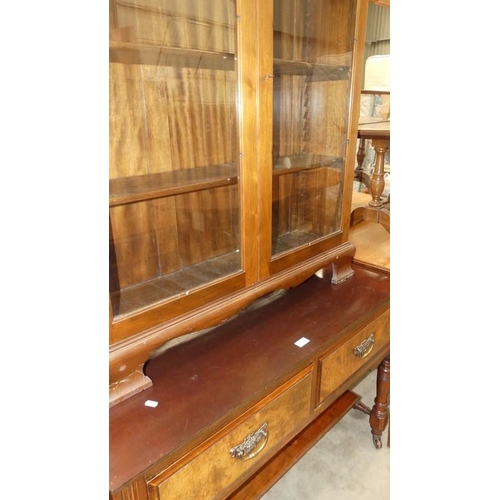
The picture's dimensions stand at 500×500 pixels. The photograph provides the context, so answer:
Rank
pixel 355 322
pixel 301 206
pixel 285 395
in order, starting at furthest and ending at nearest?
1. pixel 301 206
2. pixel 355 322
3. pixel 285 395

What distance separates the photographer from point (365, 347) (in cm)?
125

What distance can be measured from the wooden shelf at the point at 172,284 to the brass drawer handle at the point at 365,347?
0.47 m

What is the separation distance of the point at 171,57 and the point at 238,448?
2.97ft

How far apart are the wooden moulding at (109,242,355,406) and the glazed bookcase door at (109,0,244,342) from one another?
0.02 meters

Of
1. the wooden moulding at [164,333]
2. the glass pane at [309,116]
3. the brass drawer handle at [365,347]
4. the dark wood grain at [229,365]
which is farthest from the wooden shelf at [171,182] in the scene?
the brass drawer handle at [365,347]

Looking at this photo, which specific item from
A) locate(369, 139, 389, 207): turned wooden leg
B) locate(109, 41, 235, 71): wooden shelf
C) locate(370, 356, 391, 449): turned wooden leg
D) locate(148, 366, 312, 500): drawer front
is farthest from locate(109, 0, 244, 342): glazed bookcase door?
locate(369, 139, 389, 207): turned wooden leg

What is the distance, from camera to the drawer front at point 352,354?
43.6 inches

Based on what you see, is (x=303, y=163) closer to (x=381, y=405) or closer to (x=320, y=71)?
(x=320, y=71)

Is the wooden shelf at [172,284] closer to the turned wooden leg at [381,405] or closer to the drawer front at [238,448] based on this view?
the drawer front at [238,448]
